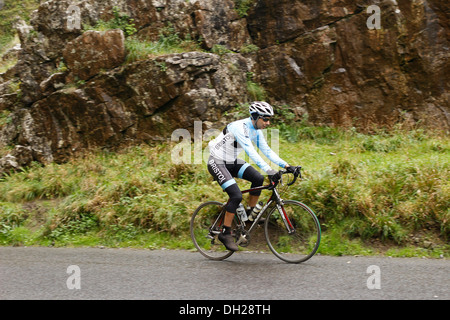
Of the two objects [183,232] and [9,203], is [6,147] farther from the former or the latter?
[183,232]

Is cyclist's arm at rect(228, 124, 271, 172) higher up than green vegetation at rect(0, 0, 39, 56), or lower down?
lower down

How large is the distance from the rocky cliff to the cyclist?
5.31 metres

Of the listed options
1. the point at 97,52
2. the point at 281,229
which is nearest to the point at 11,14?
the point at 97,52

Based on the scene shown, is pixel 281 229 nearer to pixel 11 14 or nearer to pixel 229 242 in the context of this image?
pixel 229 242

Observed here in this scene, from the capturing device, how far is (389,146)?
10.4m

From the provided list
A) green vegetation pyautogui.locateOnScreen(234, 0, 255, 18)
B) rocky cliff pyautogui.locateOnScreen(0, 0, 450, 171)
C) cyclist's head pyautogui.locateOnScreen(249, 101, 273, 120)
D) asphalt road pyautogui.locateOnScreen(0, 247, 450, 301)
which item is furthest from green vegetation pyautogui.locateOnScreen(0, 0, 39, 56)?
cyclist's head pyautogui.locateOnScreen(249, 101, 273, 120)

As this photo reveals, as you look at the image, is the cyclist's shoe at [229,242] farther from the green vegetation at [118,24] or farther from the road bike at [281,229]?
the green vegetation at [118,24]

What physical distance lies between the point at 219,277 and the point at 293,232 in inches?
53.6

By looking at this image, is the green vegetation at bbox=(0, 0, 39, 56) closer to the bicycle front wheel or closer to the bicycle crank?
the bicycle crank

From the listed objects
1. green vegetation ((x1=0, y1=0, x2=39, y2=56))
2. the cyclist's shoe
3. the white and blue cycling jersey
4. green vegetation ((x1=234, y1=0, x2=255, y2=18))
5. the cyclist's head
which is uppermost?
green vegetation ((x1=0, y1=0, x2=39, y2=56))

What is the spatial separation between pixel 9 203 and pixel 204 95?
567 cm

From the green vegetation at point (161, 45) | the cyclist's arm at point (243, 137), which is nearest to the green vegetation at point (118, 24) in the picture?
the green vegetation at point (161, 45)

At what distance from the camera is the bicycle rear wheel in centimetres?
685

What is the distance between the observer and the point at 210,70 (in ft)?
39.5
